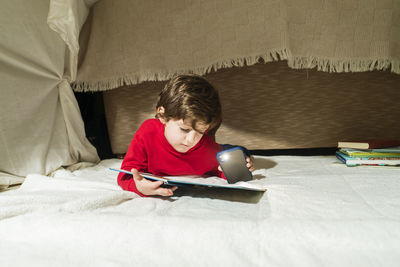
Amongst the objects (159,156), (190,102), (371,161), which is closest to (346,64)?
(371,161)

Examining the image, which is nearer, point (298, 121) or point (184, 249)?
point (184, 249)

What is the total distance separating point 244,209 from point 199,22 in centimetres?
76

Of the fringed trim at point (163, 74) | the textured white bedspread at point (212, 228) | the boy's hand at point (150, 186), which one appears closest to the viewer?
the textured white bedspread at point (212, 228)

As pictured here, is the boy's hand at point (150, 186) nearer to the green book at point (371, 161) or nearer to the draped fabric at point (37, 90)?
the draped fabric at point (37, 90)

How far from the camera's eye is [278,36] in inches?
37.4

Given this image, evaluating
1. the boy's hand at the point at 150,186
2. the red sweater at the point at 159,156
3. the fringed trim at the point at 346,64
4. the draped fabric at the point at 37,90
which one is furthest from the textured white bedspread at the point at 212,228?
the fringed trim at the point at 346,64

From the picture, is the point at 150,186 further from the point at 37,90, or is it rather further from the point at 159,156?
the point at 37,90

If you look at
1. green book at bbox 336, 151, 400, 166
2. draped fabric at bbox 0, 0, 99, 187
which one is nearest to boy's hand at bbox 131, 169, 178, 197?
draped fabric at bbox 0, 0, 99, 187

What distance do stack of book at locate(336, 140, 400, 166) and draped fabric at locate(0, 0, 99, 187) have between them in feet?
3.34

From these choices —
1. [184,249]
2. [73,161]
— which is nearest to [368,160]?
[184,249]

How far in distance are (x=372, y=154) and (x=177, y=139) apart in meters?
0.66

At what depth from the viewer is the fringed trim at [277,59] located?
37.2 inches

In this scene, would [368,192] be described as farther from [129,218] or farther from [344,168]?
[129,218]

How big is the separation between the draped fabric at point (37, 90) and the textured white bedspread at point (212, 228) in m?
0.32
